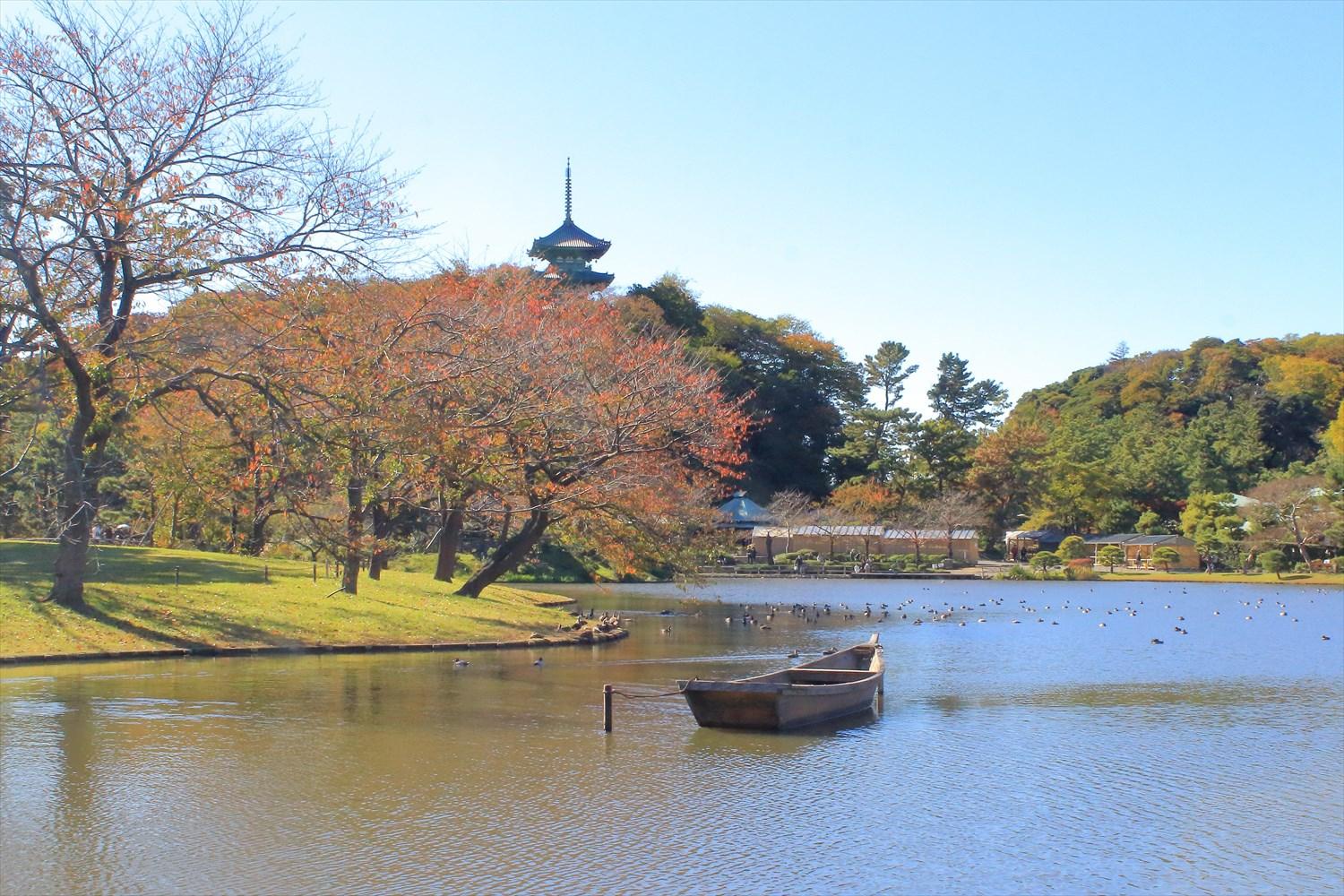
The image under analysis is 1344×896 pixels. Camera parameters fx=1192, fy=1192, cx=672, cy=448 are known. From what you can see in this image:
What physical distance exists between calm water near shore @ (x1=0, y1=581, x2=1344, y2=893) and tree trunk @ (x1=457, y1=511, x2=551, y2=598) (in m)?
6.22

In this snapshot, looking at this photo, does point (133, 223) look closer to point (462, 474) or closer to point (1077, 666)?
point (462, 474)

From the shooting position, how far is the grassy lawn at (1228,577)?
57.7 m

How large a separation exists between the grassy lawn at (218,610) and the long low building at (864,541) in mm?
41291

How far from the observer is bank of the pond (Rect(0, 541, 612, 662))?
2008 cm

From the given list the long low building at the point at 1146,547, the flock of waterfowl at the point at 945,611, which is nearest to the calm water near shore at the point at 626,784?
the flock of waterfowl at the point at 945,611

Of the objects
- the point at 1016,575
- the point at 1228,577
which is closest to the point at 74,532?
the point at 1016,575

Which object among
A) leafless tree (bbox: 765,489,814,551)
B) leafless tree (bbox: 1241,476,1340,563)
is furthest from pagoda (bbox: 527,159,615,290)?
leafless tree (bbox: 1241,476,1340,563)

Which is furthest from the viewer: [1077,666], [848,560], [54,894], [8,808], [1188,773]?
[848,560]

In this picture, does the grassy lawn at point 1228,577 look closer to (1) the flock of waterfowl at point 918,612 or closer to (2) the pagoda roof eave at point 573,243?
(1) the flock of waterfowl at point 918,612

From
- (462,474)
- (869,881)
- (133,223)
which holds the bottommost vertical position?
(869,881)

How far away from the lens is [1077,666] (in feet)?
82.9

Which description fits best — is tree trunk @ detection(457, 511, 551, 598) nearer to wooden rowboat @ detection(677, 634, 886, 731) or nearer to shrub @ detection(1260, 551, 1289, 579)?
wooden rowboat @ detection(677, 634, 886, 731)

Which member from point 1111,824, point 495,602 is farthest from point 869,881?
point 495,602

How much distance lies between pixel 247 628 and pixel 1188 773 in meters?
16.1
